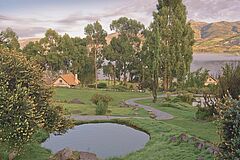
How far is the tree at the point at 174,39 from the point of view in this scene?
173 ft

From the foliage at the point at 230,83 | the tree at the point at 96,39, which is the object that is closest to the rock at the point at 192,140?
the foliage at the point at 230,83

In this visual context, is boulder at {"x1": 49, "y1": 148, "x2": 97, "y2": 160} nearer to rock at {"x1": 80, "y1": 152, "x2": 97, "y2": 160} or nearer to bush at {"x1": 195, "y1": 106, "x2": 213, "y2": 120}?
rock at {"x1": 80, "y1": 152, "x2": 97, "y2": 160}

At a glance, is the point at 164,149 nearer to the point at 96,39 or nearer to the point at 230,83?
the point at 230,83

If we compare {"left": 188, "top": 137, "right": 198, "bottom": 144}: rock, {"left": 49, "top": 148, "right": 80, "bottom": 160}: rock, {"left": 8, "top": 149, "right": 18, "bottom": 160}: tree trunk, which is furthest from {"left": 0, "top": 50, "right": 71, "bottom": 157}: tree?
{"left": 188, "top": 137, "right": 198, "bottom": 144}: rock

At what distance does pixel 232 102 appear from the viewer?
8.52 metres

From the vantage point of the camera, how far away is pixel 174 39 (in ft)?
178

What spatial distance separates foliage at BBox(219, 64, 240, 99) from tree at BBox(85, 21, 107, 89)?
180 feet

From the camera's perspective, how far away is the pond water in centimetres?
1765

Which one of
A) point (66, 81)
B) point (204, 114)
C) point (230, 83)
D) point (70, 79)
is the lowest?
point (204, 114)

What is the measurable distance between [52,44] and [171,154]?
62501 mm

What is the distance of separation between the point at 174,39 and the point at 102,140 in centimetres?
3765

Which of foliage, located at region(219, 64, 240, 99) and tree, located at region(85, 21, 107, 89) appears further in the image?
tree, located at region(85, 21, 107, 89)

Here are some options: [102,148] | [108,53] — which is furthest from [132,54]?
[102,148]

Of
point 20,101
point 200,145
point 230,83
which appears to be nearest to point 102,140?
point 200,145
